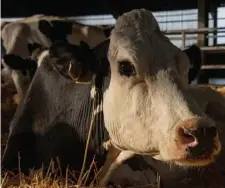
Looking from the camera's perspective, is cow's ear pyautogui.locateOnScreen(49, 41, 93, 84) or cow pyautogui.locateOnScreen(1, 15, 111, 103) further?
cow pyautogui.locateOnScreen(1, 15, 111, 103)

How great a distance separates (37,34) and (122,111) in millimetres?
5353

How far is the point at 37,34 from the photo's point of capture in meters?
7.91

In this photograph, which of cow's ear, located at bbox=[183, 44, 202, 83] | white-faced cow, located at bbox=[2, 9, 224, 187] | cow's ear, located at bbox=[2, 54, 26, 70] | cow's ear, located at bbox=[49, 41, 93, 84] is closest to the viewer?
white-faced cow, located at bbox=[2, 9, 224, 187]

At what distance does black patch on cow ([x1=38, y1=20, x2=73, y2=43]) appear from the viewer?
756 cm

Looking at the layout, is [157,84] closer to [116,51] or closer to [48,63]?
[116,51]

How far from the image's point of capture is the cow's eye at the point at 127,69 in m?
2.73

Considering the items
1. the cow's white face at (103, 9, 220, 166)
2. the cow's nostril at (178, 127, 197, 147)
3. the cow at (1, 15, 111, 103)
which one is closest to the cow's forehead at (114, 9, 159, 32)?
the cow's white face at (103, 9, 220, 166)

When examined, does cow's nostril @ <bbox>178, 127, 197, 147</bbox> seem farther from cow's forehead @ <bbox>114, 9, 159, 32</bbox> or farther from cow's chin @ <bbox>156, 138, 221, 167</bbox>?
cow's forehead @ <bbox>114, 9, 159, 32</bbox>

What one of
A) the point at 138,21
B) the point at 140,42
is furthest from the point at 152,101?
the point at 138,21

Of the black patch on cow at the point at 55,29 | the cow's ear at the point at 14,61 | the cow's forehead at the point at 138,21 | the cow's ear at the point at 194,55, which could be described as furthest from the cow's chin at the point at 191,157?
the black patch on cow at the point at 55,29

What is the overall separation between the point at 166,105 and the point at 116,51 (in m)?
0.55

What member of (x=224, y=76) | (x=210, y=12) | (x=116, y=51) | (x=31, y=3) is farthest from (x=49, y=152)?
(x=31, y=3)

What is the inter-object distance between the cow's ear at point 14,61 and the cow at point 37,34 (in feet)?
9.26

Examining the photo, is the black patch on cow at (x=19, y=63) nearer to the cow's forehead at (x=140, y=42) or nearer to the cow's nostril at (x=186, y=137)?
the cow's forehead at (x=140, y=42)
